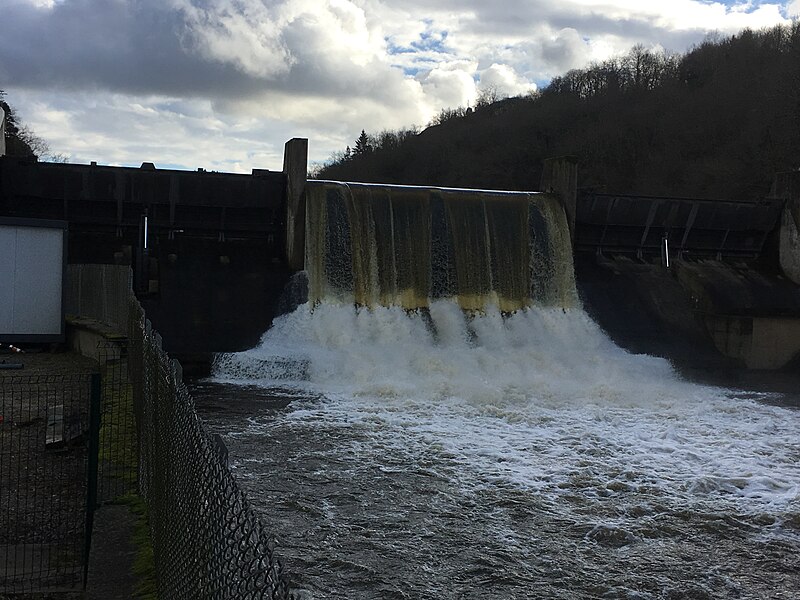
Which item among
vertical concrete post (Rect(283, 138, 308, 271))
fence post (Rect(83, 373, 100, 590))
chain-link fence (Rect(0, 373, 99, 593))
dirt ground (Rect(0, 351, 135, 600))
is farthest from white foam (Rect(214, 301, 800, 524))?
fence post (Rect(83, 373, 100, 590))

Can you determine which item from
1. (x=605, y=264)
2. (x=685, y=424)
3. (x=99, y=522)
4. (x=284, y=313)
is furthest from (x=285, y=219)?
(x=99, y=522)

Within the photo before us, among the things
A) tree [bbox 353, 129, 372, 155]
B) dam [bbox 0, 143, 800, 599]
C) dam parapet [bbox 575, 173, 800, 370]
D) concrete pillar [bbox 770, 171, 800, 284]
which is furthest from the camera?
tree [bbox 353, 129, 372, 155]

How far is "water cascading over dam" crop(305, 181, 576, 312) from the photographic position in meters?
16.5

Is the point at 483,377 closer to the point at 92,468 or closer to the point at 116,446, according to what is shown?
the point at 116,446

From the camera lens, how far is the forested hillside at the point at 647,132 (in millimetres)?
29891

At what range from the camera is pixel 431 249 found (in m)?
17.0

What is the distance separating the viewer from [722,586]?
573 cm

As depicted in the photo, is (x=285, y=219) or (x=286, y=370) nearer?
(x=286, y=370)

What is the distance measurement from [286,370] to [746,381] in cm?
942

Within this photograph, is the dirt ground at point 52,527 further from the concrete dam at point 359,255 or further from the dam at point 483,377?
the concrete dam at point 359,255

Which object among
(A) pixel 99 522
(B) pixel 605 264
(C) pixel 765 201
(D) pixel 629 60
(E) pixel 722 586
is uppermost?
(D) pixel 629 60

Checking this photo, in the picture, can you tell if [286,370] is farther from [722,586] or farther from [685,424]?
[722,586]

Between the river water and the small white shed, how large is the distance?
3.32 m

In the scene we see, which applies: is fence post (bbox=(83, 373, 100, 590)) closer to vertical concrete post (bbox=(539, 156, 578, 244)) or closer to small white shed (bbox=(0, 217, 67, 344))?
small white shed (bbox=(0, 217, 67, 344))
